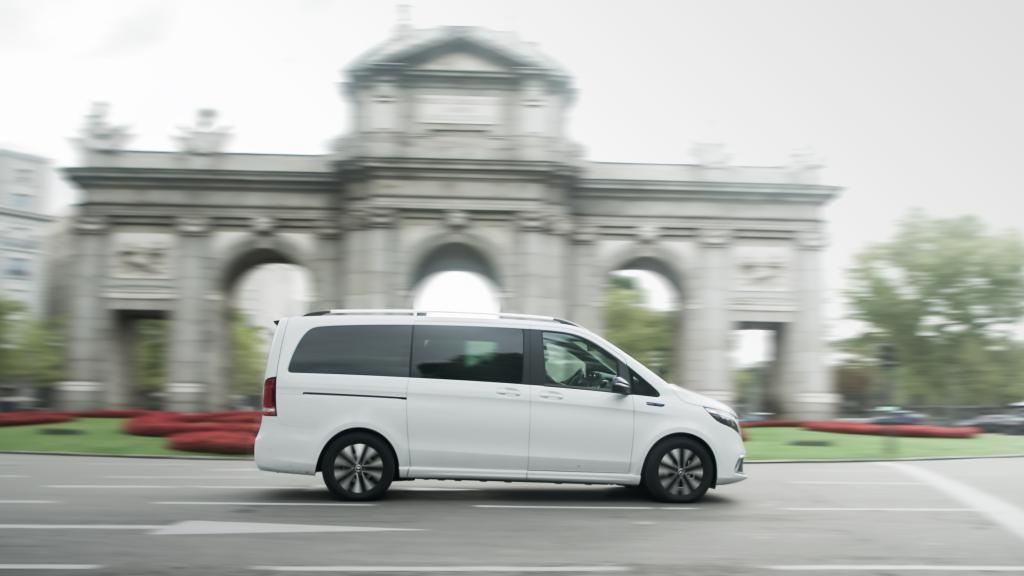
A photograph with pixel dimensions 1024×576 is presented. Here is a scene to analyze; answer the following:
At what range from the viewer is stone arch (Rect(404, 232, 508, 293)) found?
3062 centimetres

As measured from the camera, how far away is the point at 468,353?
10.3 metres

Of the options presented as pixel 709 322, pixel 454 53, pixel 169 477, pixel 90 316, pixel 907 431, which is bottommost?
pixel 169 477

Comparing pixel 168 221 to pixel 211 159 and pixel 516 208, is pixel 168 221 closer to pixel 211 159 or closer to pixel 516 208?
pixel 211 159

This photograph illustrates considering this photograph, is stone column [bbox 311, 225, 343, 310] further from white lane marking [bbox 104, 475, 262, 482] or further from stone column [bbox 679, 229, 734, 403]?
white lane marking [bbox 104, 475, 262, 482]

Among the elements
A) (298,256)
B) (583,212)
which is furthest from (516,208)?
(298,256)

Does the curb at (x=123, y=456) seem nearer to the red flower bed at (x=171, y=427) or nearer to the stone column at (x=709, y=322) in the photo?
the red flower bed at (x=171, y=427)

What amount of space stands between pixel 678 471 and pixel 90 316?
94.6 ft

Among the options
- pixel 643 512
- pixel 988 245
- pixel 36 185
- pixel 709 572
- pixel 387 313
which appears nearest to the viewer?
pixel 709 572

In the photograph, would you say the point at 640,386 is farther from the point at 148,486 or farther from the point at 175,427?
the point at 175,427

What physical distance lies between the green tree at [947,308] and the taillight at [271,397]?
A: 43.5m

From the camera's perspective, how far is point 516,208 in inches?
1202

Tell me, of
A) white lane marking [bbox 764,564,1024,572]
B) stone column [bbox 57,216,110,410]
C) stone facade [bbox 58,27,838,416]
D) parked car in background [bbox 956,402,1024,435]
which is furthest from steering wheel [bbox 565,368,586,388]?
parked car in background [bbox 956,402,1024,435]

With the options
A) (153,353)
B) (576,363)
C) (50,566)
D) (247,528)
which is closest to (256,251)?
(153,353)

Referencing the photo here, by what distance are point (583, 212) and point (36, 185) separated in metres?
49.1
